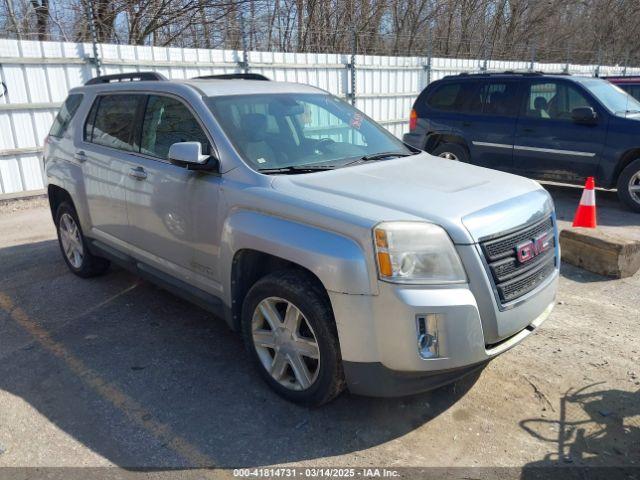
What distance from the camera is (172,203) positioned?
372 cm

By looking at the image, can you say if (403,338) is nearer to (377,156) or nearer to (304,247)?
(304,247)

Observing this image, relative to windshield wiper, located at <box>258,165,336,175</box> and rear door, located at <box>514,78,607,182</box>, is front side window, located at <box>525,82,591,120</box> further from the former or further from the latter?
windshield wiper, located at <box>258,165,336,175</box>

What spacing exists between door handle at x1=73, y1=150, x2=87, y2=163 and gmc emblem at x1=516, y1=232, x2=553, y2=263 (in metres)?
3.73

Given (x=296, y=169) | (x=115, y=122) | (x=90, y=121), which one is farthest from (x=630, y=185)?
(x=90, y=121)

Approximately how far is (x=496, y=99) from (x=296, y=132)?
597 centimetres

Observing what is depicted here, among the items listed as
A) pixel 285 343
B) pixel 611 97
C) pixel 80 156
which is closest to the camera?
pixel 285 343

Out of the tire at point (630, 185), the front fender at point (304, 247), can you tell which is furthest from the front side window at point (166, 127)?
the tire at point (630, 185)

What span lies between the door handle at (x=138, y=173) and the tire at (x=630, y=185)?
6.71 meters

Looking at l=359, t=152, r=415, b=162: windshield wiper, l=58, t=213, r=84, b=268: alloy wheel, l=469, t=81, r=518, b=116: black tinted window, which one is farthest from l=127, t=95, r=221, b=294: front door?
l=469, t=81, r=518, b=116: black tinted window

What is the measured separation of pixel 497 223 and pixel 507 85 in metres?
6.58

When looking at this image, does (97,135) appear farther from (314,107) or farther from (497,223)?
(497,223)

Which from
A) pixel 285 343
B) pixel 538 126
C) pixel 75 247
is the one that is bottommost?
pixel 75 247

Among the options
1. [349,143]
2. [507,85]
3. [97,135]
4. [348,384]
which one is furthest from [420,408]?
[507,85]

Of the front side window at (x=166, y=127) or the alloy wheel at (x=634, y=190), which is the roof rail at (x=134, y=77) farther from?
the alloy wheel at (x=634, y=190)
